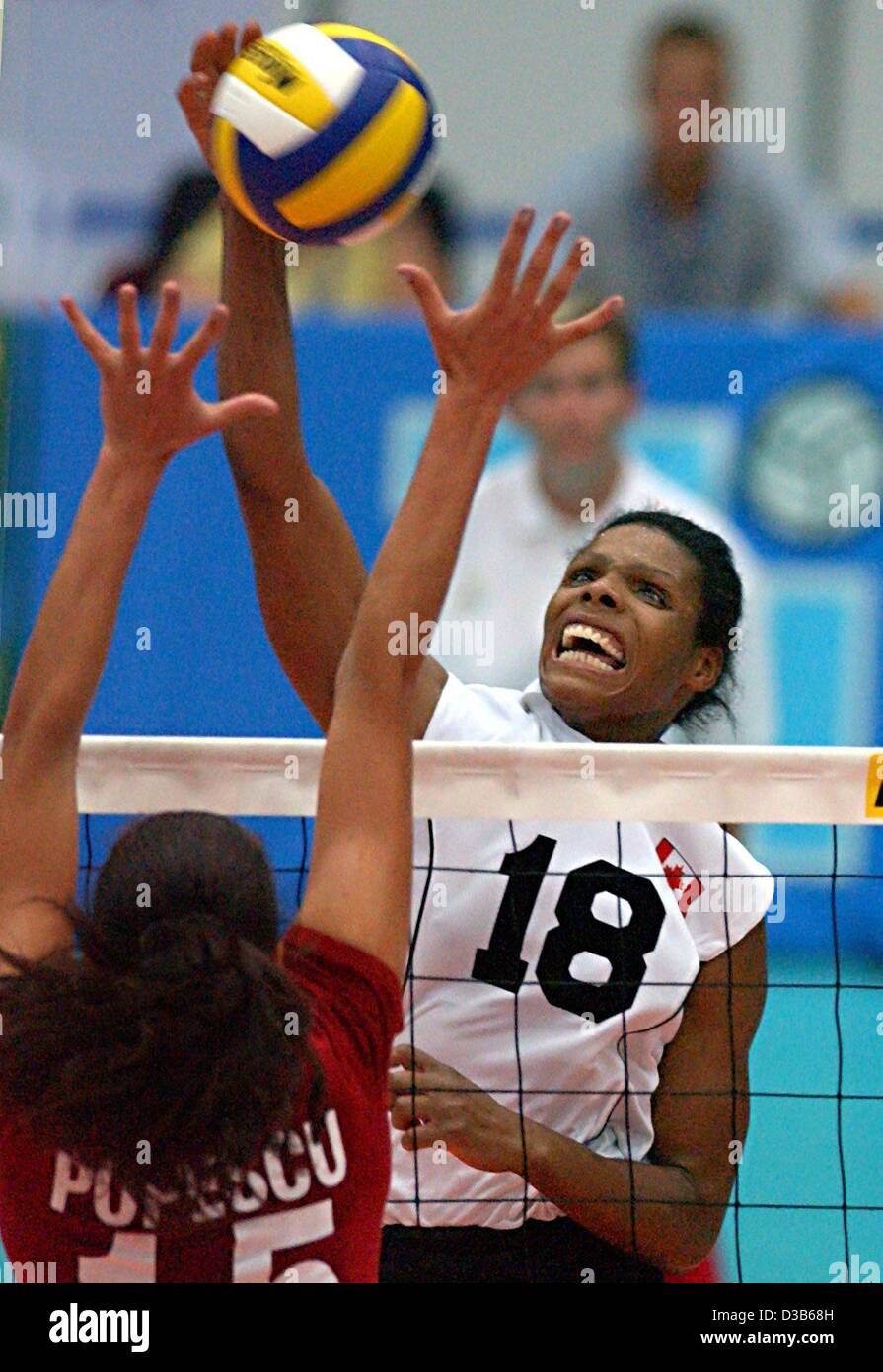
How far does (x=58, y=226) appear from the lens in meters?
8.32

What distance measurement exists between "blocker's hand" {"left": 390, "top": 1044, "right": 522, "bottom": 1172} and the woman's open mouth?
678mm

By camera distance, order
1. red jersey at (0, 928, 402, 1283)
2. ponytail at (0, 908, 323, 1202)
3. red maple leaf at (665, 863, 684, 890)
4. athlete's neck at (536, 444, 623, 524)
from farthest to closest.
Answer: athlete's neck at (536, 444, 623, 524) < red maple leaf at (665, 863, 684, 890) < red jersey at (0, 928, 402, 1283) < ponytail at (0, 908, 323, 1202)

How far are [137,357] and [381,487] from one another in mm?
4655

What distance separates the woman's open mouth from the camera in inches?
118

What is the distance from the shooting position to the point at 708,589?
317cm

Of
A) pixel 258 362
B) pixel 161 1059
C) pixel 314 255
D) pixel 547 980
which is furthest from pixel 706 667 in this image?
pixel 314 255

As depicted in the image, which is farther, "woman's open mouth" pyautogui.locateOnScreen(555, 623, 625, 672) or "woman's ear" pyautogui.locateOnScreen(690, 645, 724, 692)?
"woman's ear" pyautogui.locateOnScreen(690, 645, 724, 692)

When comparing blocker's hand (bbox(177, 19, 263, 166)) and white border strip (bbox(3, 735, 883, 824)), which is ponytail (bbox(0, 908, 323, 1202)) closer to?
white border strip (bbox(3, 735, 883, 824))

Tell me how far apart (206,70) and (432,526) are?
959 millimetres

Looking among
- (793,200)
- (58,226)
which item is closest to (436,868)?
(793,200)

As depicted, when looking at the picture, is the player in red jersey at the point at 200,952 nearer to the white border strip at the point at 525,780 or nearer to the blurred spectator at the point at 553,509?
the white border strip at the point at 525,780

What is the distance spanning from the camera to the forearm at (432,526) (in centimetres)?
226

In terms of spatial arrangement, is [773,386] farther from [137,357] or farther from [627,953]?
[137,357]

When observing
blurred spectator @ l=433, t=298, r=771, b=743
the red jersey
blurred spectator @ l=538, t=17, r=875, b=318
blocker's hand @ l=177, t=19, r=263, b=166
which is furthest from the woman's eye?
blurred spectator @ l=538, t=17, r=875, b=318
